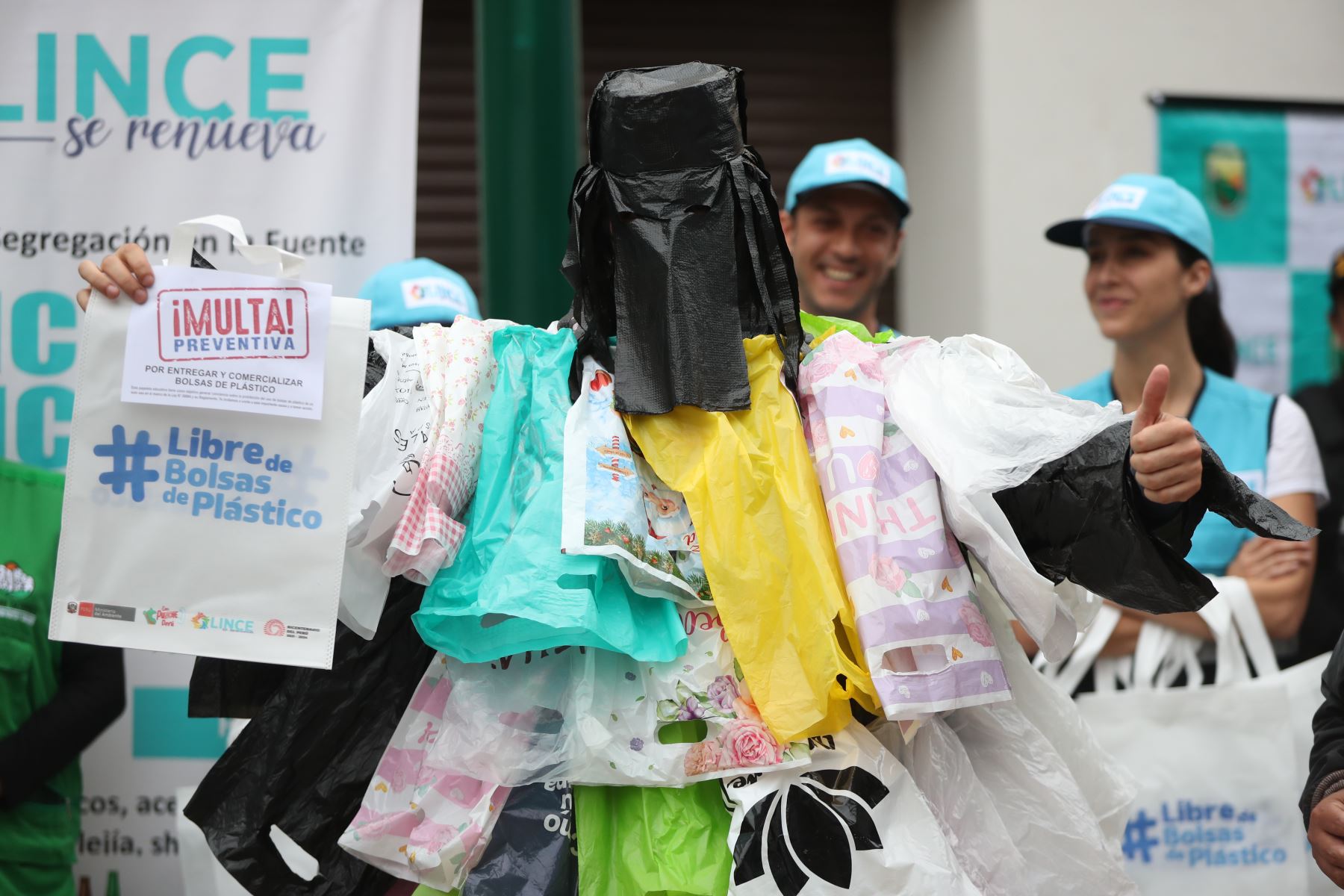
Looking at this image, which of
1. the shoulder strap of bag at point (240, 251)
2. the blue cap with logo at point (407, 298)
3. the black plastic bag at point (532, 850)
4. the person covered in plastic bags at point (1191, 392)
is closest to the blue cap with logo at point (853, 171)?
the person covered in plastic bags at point (1191, 392)

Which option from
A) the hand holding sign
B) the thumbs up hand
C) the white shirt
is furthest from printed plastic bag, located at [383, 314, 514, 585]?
the white shirt

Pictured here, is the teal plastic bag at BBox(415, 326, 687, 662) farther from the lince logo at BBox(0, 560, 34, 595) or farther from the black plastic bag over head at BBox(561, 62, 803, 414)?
the lince logo at BBox(0, 560, 34, 595)

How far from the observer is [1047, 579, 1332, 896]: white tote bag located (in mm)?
2973

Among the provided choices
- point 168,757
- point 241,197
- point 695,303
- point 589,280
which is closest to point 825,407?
point 695,303

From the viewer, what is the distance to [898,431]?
1951mm

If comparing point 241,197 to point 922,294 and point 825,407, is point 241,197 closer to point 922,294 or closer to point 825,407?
point 825,407

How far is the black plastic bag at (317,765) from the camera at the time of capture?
80.5 inches

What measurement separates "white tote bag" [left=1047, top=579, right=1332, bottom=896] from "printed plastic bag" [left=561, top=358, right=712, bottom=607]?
1451 mm

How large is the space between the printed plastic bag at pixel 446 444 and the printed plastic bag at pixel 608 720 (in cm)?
19

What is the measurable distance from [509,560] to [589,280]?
19.0 inches

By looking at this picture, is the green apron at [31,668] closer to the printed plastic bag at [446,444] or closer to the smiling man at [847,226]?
the printed plastic bag at [446,444]

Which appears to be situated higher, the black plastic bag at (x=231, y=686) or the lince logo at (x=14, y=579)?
the lince logo at (x=14, y=579)

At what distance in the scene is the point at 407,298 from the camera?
10.6 feet

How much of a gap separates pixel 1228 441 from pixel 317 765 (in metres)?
2.22
